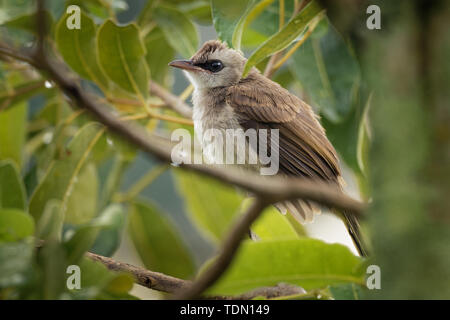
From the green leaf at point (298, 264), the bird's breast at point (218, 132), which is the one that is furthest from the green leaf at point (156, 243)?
the green leaf at point (298, 264)

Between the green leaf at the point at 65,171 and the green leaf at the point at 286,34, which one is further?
the green leaf at the point at 65,171

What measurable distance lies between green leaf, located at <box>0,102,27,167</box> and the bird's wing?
118cm

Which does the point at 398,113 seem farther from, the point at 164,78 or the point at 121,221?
the point at 164,78

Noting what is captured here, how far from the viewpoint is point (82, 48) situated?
2.37 meters

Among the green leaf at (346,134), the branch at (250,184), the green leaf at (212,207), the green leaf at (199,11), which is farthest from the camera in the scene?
the green leaf at (212,207)

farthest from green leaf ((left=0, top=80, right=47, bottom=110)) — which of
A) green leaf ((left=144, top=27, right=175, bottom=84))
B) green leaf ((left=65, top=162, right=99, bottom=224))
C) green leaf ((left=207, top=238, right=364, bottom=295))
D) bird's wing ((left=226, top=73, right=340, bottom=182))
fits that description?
green leaf ((left=207, top=238, right=364, bottom=295))

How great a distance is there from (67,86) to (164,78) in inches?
83.3

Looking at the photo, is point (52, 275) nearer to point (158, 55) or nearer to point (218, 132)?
point (218, 132)

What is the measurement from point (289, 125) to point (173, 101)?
2.13 ft

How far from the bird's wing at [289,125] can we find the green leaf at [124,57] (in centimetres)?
43

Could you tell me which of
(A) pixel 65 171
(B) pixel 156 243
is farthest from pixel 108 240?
(B) pixel 156 243

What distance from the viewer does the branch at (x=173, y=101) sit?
8.63ft

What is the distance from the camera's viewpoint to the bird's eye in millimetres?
2391

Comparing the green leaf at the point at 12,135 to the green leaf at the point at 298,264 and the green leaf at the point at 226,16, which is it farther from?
the green leaf at the point at 298,264
